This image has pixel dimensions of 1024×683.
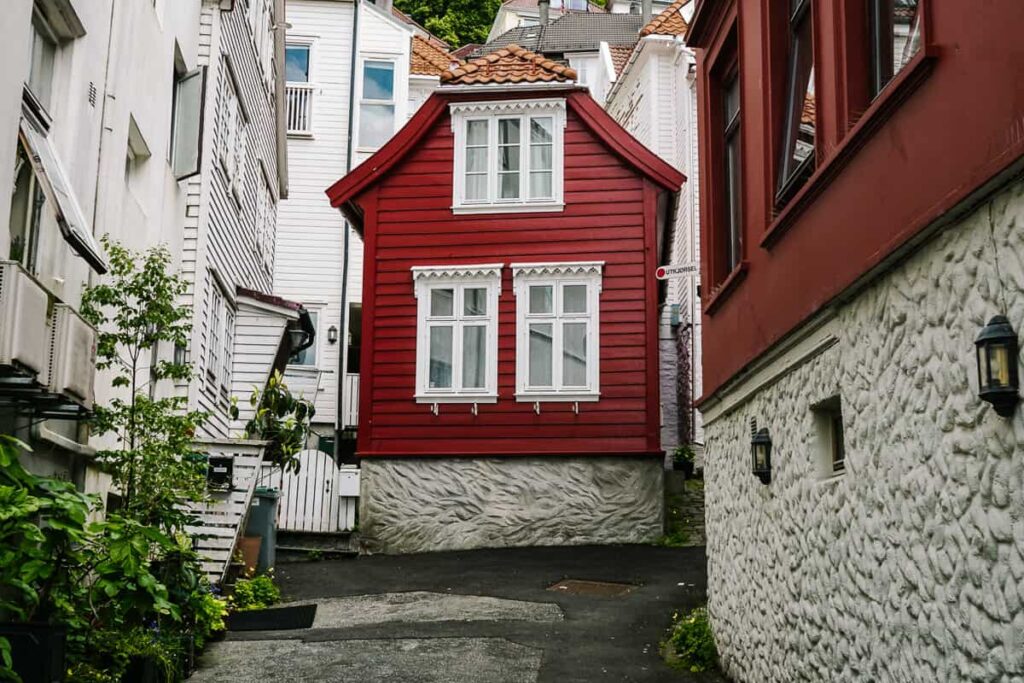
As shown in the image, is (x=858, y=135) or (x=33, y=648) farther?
(x=33, y=648)

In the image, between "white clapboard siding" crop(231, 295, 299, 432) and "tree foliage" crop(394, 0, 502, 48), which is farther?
"tree foliage" crop(394, 0, 502, 48)

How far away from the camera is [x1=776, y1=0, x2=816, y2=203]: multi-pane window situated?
7.38 meters

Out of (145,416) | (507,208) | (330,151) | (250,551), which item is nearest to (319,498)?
(250,551)

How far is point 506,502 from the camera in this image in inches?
689

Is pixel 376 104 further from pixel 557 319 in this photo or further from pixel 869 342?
pixel 869 342

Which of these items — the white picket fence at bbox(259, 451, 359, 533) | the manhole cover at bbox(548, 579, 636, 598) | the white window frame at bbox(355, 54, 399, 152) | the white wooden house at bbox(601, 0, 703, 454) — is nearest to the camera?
the manhole cover at bbox(548, 579, 636, 598)

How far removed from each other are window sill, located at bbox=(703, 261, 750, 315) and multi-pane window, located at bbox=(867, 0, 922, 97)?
2623mm

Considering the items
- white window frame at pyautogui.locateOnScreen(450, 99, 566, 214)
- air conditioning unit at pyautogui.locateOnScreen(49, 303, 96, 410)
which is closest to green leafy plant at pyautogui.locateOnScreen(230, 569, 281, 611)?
air conditioning unit at pyautogui.locateOnScreen(49, 303, 96, 410)

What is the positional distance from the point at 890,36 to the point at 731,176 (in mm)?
3949

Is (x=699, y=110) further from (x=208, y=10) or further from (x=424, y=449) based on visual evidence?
(x=424, y=449)

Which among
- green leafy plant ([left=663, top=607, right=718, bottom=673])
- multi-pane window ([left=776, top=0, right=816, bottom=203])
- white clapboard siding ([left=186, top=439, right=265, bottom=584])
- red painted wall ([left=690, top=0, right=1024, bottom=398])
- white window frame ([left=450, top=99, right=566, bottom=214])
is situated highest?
white window frame ([left=450, top=99, right=566, bottom=214])

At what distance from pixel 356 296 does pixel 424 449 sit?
9563mm

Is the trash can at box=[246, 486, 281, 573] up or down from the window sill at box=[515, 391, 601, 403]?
down

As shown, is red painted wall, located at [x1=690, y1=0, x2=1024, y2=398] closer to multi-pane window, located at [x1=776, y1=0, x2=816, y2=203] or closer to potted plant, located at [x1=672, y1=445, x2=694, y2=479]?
multi-pane window, located at [x1=776, y1=0, x2=816, y2=203]
